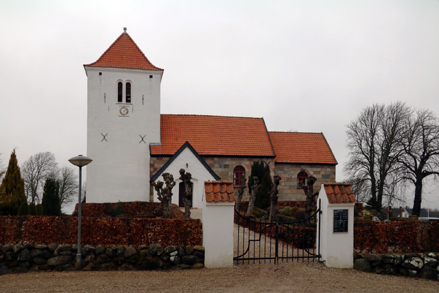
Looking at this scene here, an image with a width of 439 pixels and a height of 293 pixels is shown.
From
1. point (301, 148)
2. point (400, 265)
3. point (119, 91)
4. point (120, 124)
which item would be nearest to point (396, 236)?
point (400, 265)

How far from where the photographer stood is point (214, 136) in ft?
70.1

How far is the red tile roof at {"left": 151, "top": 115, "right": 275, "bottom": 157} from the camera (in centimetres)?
2028

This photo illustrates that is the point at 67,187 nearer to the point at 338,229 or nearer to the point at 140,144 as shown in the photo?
the point at 140,144

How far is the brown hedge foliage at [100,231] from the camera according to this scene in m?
7.78

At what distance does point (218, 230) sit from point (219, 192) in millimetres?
769

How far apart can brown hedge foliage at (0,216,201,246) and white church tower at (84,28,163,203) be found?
11.4 meters

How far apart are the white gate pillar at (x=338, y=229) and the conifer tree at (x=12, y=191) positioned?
8841mm

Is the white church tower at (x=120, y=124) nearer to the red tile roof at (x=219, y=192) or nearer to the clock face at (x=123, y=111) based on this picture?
the clock face at (x=123, y=111)

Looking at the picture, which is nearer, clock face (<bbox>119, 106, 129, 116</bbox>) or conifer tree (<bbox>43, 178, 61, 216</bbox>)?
conifer tree (<bbox>43, 178, 61, 216</bbox>)

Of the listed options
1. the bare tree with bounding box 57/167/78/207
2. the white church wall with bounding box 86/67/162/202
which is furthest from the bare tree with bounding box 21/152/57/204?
the white church wall with bounding box 86/67/162/202

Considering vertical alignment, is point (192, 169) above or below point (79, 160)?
below

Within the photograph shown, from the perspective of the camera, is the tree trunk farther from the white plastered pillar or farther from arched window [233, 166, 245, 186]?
the white plastered pillar

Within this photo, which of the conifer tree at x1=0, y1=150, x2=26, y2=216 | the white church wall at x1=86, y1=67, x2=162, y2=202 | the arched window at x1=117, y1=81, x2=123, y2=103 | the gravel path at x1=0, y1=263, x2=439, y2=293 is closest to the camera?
the gravel path at x1=0, y1=263, x2=439, y2=293

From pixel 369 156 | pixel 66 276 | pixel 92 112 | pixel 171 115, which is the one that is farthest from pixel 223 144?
pixel 66 276
